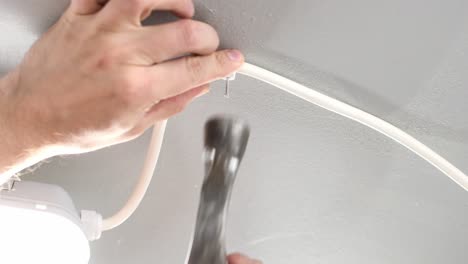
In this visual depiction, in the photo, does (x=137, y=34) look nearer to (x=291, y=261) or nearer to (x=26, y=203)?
(x=26, y=203)

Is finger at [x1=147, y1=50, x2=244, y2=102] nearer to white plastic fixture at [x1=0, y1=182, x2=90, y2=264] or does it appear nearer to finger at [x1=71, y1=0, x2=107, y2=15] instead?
finger at [x1=71, y1=0, x2=107, y2=15]

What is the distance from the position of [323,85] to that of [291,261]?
32 cm

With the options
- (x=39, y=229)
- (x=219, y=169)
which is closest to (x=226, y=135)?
(x=219, y=169)

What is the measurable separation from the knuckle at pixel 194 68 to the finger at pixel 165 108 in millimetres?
43

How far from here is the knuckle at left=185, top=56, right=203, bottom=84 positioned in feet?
1.83

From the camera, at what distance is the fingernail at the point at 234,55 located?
0.59 m

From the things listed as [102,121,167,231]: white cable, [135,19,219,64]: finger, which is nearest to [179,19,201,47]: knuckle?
[135,19,219,64]: finger

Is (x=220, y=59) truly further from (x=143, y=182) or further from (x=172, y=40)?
(x=143, y=182)

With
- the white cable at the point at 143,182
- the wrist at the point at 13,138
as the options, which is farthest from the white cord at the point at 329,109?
the wrist at the point at 13,138

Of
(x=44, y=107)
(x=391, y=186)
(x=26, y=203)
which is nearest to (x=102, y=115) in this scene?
(x=44, y=107)

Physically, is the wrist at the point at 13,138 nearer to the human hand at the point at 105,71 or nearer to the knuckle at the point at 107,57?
the human hand at the point at 105,71

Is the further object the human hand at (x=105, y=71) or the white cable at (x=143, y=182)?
the white cable at (x=143, y=182)

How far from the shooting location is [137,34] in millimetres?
539

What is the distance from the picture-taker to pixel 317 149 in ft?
2.49
